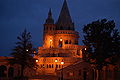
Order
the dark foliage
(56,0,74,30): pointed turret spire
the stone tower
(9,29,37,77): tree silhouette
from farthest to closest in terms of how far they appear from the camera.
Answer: (56,0,74,30): pointed turret spire < the stone tower < (9,29,37,77): tree silhouette < the dark foliage

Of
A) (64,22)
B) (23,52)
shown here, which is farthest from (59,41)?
(23,52)

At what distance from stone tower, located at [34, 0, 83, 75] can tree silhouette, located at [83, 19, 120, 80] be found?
184ft

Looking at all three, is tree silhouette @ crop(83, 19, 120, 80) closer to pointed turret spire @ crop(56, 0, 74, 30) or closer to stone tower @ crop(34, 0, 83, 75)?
stone tower @ crop(34, 0, 83, 75)

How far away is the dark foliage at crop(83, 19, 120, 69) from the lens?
40.3m

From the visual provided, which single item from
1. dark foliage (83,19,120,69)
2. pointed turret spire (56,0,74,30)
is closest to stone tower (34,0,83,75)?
pointed turret spire (56,0,74,30)

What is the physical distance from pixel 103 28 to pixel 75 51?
206 feet

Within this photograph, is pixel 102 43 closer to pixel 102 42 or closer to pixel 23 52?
pixel 102 42

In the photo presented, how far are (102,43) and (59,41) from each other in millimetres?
72877

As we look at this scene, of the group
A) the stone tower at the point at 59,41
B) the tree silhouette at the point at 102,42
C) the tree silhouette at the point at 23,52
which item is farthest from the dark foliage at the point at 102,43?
the stone tower at the point at 59,41

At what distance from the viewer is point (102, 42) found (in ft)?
134

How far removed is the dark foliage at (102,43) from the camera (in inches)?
1587

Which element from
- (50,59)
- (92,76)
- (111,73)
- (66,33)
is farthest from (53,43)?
(111,73)

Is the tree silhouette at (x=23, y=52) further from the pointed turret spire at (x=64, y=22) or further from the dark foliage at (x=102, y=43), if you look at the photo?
the pointed turret spire at (x=64, y=22)

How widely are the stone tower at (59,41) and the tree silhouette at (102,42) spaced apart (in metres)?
56.1
